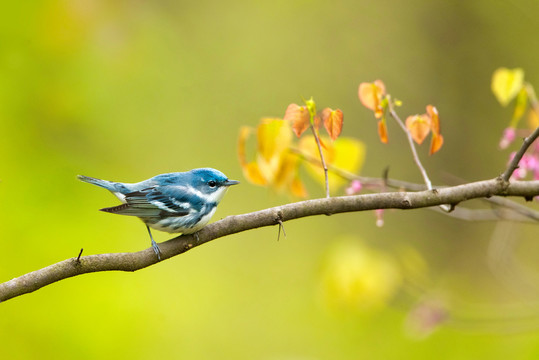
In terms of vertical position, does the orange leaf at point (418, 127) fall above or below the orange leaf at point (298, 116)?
below

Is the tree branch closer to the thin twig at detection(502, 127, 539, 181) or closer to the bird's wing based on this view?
the thin twig at detection(502, 127, 539, 181)

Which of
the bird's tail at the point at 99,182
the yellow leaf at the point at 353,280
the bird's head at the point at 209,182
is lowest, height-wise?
the yellow leaf at the point at 353,280

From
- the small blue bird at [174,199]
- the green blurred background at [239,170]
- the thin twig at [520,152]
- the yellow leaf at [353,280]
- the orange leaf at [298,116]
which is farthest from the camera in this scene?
the green blurred background at [239,170]

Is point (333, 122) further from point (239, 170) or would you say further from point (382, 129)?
point (239, 170)

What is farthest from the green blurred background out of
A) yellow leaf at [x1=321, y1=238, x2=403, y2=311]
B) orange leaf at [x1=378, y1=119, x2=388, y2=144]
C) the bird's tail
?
orange leaf at [x1=378, y1=119, x2=388, y2=144]

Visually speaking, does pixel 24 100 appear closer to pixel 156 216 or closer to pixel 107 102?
pixel 107 102

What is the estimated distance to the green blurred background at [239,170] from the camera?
461cm

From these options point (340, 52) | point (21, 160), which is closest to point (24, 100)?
point (21, 160)

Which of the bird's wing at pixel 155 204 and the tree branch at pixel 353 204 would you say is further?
the bird's wing at pixel 155 204

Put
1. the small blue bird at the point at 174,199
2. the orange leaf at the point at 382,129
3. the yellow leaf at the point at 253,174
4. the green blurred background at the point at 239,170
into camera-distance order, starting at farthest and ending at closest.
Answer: the green blurred background at the point at 239,170
the small blue bird at the point at 174,199
the yellow leaf at the point at 253,174
the orange leaf at the point at 382,129

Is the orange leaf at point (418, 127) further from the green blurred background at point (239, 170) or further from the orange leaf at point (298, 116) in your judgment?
the green blurred background at point (239, 170)

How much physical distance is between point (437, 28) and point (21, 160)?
5817 mm

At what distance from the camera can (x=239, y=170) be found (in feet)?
26.8

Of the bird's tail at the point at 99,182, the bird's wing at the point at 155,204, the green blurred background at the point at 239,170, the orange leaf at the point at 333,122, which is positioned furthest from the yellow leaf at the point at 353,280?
the orange leaf at the point at 333,122
